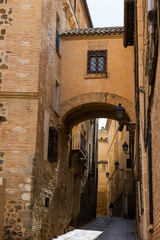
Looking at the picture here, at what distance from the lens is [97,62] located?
1566cm

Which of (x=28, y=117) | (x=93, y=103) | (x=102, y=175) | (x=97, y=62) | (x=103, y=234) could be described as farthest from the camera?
(x=102, y=175)

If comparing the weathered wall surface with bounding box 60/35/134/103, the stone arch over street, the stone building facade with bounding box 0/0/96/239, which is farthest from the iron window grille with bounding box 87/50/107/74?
the stone building facade with bounding box 0/0/96/239

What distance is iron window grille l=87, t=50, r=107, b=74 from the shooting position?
1562 centimetres

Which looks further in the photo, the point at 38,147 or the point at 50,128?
the point at 50,128

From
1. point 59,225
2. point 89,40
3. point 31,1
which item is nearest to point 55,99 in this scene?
point 89,40

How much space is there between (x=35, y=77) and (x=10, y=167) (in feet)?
9.92

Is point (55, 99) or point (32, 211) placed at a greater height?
point (55, 99)

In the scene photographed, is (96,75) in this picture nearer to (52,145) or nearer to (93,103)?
(93,103)

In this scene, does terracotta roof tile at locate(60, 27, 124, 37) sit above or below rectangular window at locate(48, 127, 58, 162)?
above

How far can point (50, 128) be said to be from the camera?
1353 cm

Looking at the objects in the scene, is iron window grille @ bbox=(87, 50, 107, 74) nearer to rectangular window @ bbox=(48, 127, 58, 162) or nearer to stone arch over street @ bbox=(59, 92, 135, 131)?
stone arch over street @ bbox=(59, 92, 135, 131)

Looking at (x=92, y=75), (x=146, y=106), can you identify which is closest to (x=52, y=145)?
(x=92, y=75)

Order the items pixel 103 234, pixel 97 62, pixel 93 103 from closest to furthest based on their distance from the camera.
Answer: pixel 103 234
pixel 93 103
pixel 97 62

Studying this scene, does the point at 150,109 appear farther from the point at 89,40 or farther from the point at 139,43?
the point at 89,40
